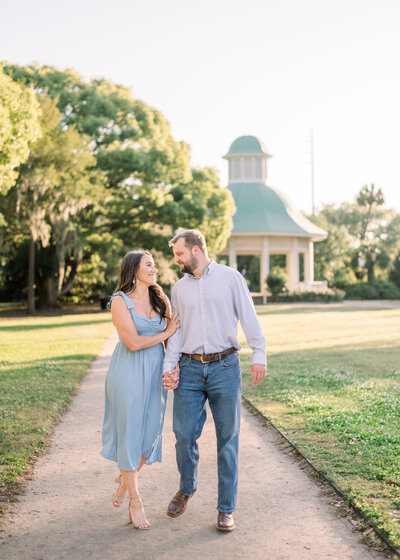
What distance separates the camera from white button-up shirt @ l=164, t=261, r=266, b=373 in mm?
4395

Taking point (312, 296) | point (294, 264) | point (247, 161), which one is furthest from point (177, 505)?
point (247, 161)

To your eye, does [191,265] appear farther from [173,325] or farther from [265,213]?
[265,213]

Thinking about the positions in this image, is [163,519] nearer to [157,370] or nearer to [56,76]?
[157,370]

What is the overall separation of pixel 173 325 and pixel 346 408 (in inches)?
176

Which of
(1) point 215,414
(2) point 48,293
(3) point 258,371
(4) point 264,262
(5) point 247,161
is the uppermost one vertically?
(5) point 247,161

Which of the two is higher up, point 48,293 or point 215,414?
point 48,293

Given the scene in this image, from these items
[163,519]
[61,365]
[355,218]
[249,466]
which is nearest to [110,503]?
[163,519]

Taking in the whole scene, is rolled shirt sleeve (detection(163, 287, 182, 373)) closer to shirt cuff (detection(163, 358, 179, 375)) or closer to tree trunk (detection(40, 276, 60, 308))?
shirt cuff (detection(163, 358, 179, 375))

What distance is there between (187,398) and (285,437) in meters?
2.64

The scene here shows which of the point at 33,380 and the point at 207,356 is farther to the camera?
the point at 33,380

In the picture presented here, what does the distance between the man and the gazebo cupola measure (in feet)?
158

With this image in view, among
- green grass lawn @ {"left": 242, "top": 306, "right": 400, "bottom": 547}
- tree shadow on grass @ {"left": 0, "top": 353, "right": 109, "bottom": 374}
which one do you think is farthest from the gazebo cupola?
tree shadow on grass @ {"left": 0, "top": 353, "right": 109, "bottom": 374}

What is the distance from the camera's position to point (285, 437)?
6707 millimetres

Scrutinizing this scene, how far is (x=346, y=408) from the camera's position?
8.23m
